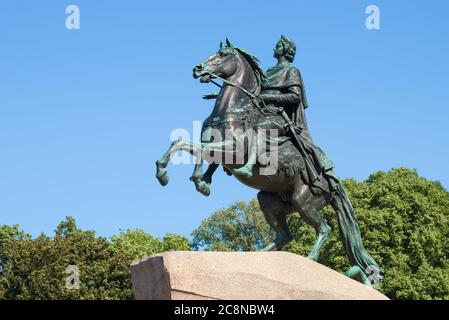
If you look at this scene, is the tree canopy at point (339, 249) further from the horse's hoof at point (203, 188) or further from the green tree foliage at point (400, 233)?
the horse's hoof at point (203, 188)

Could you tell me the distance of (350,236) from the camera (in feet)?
56.0

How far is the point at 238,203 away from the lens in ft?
185

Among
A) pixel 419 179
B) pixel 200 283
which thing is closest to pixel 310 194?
pixel 200 283

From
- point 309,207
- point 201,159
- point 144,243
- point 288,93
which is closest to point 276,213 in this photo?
point 309,207

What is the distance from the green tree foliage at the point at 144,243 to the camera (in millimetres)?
47094

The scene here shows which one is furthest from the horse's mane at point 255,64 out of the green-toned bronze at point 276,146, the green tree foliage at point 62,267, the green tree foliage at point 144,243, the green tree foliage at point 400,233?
the green tree foliage at point 144,243

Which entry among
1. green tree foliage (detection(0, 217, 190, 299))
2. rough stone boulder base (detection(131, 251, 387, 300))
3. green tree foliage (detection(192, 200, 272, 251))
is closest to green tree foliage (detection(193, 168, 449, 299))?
green tree foliage (detection(0, 217, 190, 299))

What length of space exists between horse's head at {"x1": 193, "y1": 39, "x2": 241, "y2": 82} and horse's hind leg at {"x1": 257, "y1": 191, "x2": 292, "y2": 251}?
216 cm

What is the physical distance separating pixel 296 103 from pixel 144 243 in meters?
33.4

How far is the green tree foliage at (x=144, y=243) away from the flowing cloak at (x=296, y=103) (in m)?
29.3

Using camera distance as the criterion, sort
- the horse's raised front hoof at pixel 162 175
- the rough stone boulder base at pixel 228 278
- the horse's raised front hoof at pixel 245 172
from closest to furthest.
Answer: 1. the rough stone boulder base at pixel 228 278
2. the horse's raised front hoof at pixel 162 175
3. the horse's raised front hoof at pixel 245 172

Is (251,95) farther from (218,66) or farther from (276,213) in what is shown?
(276,213)

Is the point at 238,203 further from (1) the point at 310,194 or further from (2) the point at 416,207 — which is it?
(1) the point at 310,194

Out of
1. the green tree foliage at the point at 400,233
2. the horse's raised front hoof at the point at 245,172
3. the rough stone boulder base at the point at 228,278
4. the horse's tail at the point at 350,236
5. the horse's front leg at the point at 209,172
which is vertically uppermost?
the green tree foliage at the point at 400,233
